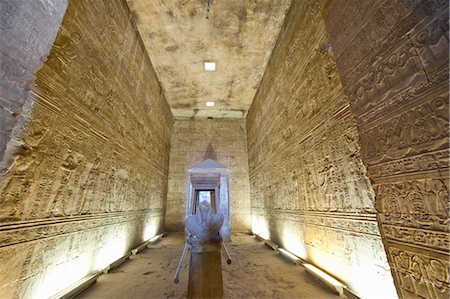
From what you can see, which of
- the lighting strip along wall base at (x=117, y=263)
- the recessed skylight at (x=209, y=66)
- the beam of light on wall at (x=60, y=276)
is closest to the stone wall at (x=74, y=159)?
the beam of light on wall at (x=60, y=276)

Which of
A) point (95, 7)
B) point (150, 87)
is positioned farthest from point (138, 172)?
point (95, 7)

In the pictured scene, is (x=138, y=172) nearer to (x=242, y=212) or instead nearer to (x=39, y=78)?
(x=39, y=78)

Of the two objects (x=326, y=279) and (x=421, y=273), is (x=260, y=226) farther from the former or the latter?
(x=421, y=273)

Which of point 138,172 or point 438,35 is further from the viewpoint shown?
point 138,172

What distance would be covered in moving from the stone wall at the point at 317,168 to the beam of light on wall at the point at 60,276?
3.83 meters

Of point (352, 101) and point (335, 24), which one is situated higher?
point (335, 24)

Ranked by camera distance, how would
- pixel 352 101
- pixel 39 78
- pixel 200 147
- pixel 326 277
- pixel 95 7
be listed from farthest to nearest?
pixel 200 147 < pixel 95 7 < pixel 326 277 < pixel 39 78 < pixel 352 101

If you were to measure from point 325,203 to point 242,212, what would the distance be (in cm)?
548

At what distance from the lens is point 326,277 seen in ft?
8.63

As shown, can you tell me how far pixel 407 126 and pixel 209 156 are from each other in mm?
7709

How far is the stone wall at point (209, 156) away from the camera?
25.7 feet

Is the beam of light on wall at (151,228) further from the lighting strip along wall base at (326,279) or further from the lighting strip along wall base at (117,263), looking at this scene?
the lighting strip along wall base at (326,279)

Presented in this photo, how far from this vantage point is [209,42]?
5.21 metres

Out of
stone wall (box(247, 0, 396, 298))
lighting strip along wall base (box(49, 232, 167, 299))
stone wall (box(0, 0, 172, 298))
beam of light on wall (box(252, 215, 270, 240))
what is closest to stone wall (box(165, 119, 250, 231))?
beam of light on wall (box(252, 215, 270, 240))
